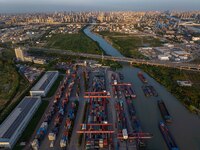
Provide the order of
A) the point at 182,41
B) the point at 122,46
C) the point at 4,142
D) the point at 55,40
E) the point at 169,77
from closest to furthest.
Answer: the point at 4,142 < the point at 169,77 < the point at 122,46 < the point at 182,41 < the point at 55,40

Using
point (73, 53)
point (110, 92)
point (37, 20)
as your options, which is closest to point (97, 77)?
point (110, 92)

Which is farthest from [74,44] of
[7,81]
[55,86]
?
[55,86]

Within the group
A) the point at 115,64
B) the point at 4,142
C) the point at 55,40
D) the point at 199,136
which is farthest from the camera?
the point at 55,40

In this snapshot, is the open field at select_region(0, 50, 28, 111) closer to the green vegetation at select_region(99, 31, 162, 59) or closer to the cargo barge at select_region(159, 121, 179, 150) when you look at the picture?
the cargo barge at select_region(159, 121, 179, 150)

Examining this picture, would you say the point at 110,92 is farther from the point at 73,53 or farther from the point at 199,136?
the point at 73,53

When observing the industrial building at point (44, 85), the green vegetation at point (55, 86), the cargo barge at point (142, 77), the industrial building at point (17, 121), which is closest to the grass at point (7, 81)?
the industrial building at point (44, 85)

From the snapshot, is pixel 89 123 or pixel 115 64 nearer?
pixel 89 123

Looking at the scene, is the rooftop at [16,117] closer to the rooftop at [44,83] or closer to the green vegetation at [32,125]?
the green vegetation at [32,125]
